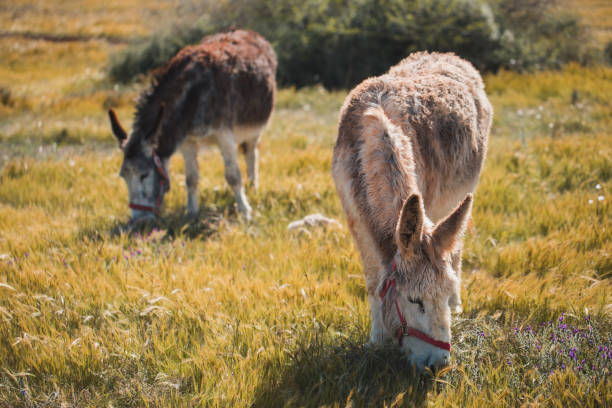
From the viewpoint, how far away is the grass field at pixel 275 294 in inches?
104

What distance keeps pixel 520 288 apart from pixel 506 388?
4.17ft

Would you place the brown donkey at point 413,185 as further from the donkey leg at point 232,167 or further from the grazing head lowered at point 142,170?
the grazing head lowered at point 142,170

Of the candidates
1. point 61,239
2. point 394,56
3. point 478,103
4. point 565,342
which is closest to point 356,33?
point 394,56

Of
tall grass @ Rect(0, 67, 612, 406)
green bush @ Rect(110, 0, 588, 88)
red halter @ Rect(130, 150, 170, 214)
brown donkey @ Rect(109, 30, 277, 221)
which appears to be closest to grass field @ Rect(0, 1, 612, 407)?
tall grass @ Rect(0, 67, 612, 406)

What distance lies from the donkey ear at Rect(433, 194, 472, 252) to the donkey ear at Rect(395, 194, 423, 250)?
11 cm

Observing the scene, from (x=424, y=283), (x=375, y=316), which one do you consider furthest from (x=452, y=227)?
(x=375, y=316)

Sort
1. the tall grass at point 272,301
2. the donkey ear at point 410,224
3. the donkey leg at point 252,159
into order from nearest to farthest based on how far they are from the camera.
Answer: the donkey ear at point 410,224, the tall grass at point 272,301, the donkey leg at point 252,159

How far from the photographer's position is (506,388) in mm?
2490

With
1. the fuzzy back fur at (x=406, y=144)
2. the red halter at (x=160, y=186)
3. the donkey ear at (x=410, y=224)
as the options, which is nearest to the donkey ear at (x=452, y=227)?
the donkey ear at (x=410, y=224)

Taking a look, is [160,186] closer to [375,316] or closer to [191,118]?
[191,118]

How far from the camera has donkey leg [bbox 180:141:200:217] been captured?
19.0ft

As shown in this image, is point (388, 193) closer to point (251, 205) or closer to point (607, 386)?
point (607, 386)

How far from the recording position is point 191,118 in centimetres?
539

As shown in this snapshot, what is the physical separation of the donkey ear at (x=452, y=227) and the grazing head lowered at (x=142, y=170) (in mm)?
3758
